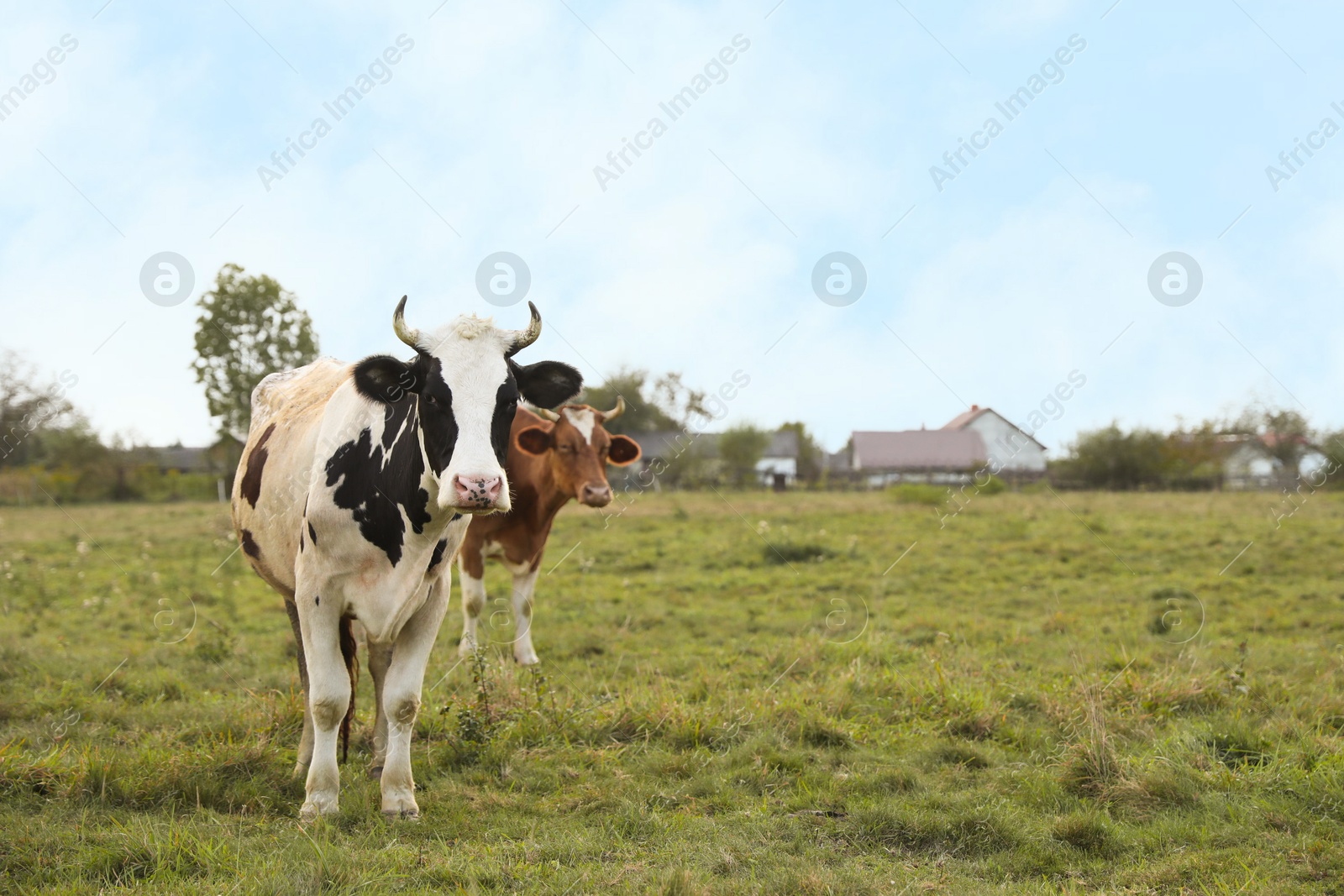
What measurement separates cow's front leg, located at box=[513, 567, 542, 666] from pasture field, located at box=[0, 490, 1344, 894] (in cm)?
29

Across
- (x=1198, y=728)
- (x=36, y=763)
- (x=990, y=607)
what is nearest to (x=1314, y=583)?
(x=990, y=607)

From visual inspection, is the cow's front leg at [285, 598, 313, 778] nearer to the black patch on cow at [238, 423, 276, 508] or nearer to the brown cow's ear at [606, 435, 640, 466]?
the black patch on cow at [238, 423, 276, 508]

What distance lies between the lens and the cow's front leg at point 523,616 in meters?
8.02

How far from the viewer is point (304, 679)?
544cm

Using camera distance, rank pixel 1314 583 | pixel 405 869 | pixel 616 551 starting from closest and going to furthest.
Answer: pixel 405 869, pixel 1314 583, pixel 616 551

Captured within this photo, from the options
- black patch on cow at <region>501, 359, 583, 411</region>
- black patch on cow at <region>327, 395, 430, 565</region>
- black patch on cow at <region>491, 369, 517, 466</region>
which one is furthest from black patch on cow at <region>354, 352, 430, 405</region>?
black patch on cow at <region>501, 359, 583, 411</region>

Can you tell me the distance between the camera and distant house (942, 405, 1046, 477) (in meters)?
58.4

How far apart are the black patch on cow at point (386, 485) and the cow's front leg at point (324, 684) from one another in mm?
394

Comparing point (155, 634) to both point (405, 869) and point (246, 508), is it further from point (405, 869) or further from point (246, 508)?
point (405, 869)

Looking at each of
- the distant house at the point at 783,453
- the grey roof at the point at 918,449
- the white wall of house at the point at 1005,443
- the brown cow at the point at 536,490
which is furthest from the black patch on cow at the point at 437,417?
the distant house at the point at 783,453

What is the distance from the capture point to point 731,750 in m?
5.23

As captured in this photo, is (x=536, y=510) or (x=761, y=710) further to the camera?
(x=536, y=510)

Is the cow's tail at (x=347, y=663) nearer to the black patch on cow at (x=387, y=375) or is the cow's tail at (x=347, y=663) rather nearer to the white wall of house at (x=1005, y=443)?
the black patch on cow at (x=387, y=375)

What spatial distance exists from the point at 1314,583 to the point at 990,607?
4.49m
